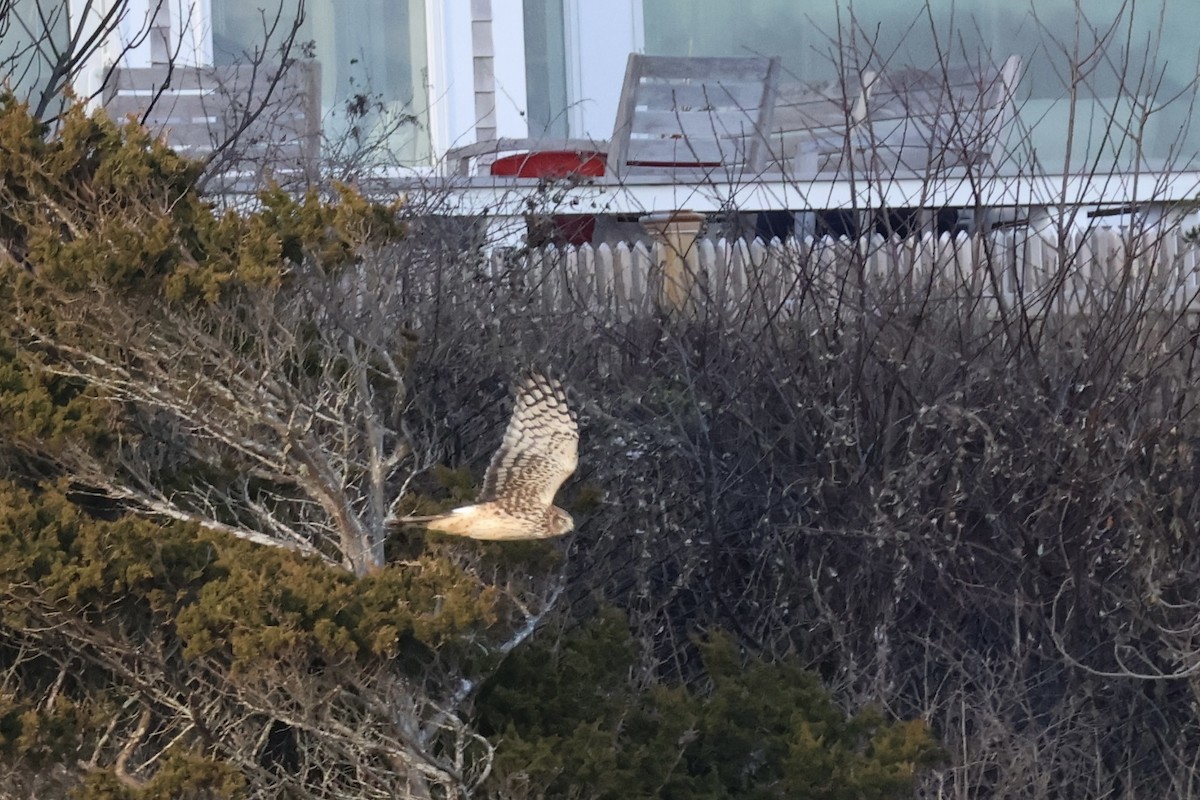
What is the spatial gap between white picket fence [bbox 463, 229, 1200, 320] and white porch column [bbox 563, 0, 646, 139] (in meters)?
2.79

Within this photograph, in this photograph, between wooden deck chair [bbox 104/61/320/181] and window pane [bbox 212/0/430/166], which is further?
window pane [bbox 212/0/430/166]

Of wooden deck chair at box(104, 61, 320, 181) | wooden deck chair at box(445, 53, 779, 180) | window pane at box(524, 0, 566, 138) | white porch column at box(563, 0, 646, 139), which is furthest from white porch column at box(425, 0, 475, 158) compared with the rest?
wooden deck chair at box(104, 61, 320, 181)

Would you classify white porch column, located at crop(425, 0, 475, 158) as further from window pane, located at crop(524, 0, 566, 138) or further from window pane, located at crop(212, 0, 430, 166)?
window pane, located at crop(524, 0, 566, 138)

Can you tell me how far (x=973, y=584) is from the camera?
233 inches

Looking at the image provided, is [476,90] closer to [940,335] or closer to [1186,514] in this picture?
[940,335]

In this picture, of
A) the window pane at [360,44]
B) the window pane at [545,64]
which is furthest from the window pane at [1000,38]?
the window pane at [360,44]

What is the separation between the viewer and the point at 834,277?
6480mm

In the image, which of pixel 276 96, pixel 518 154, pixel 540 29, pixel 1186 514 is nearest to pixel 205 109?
pixel 276 96

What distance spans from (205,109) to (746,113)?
2.68 m

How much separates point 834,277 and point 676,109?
198 centimetres

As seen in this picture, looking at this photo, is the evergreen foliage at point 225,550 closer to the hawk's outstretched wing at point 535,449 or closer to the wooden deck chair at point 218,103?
the hawk's outstretched wing at point 535,449

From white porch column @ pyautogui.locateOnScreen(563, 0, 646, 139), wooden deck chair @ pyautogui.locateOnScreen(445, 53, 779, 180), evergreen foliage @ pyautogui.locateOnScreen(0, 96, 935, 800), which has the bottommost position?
evergreen foliage @ pyautogui.locateOnScreen(0, 96, 935, 800)

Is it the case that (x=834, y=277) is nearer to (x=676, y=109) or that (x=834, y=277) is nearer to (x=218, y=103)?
(x=676, y=109)

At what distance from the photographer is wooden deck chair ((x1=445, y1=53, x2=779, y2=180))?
8.17 m
